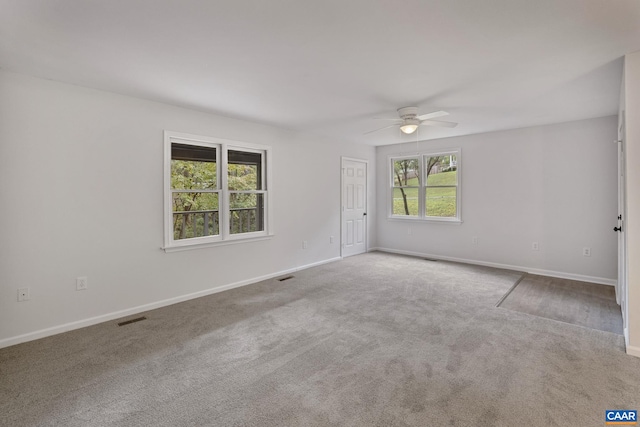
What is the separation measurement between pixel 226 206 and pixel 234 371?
2.42 metres

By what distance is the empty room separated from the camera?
191 cm

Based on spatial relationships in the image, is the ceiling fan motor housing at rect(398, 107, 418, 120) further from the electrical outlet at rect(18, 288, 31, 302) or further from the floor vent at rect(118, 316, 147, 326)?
the electrical outlet at rect(18, 288, 31, 302)

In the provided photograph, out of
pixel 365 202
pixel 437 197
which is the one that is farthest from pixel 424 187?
pixel 365 202

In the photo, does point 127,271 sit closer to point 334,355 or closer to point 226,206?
point 226,206

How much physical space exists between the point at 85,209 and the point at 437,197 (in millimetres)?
5669

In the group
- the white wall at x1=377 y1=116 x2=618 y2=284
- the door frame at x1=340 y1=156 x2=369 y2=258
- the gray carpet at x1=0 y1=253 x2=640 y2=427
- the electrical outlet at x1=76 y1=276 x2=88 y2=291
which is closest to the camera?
the gray carpet at x1=0 y1=253 x2=640 y2=427

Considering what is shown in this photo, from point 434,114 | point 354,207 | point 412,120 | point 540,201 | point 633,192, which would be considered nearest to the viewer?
point 633,192

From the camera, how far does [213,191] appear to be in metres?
4.10

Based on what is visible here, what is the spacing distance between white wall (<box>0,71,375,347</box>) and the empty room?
0.7 inches

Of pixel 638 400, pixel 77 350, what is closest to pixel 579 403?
pixel 638 400

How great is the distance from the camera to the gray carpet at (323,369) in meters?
1.82

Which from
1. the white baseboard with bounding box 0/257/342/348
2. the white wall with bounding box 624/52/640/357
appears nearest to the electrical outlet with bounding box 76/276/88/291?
the white baseboard with bounding box 0/257/342/348

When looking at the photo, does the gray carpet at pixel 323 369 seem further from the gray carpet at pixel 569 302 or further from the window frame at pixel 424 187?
the window frame at pixel 424 187

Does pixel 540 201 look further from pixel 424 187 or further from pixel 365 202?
pixel 365 202
